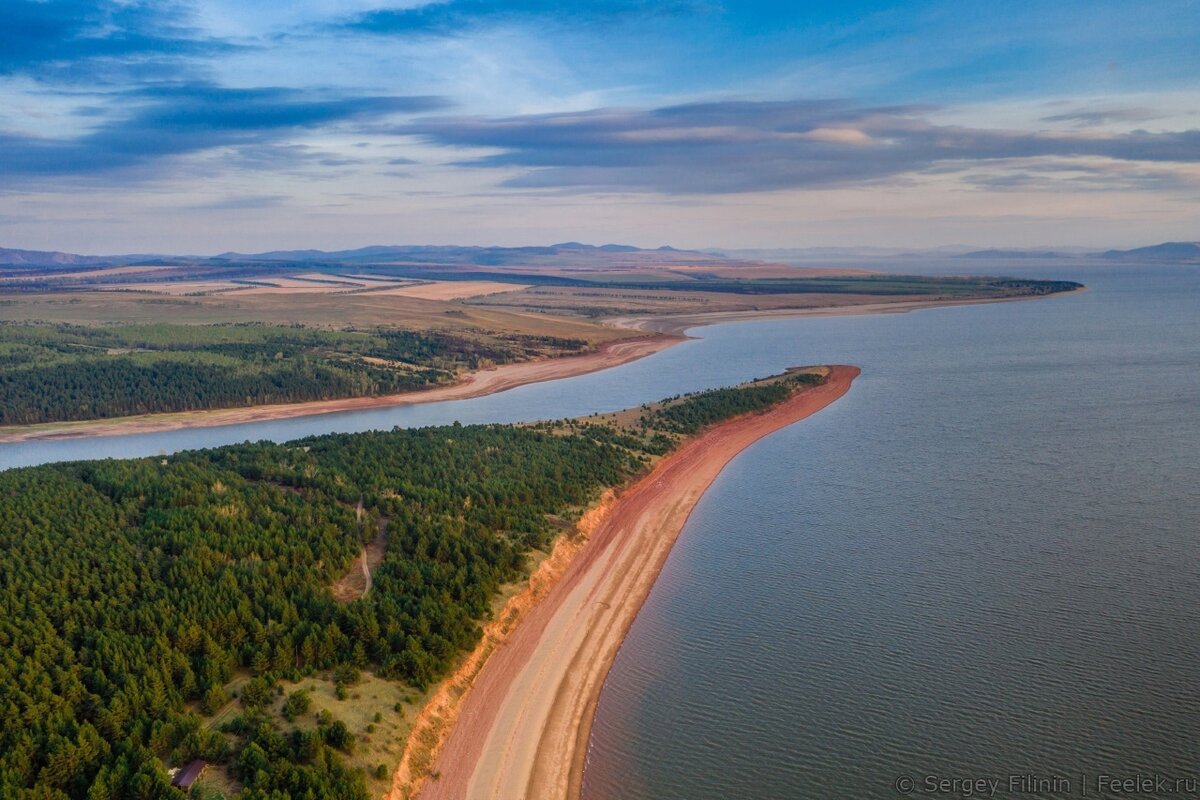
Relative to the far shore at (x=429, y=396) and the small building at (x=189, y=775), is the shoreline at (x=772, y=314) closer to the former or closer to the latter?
the far shore at (x=429, y=396)

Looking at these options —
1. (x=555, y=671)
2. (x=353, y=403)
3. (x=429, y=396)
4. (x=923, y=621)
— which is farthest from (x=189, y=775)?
(x=429, y=396)

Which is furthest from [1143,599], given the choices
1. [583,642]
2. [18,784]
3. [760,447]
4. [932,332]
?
[932,332]

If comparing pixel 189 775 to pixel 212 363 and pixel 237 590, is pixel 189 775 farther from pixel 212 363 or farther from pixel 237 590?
pixel 212 363

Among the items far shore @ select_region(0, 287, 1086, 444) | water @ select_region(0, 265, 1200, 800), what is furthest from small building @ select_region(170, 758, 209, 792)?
far shore @ select_region(0, 287, 1086, 444)

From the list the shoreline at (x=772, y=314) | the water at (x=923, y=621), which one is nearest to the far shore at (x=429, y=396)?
the shoreline at (x=772, y=314)

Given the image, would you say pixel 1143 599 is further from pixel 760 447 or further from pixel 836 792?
pixel 760 447

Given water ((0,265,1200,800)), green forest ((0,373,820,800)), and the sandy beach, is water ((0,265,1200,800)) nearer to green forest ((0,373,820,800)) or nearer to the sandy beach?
the sandy beach
